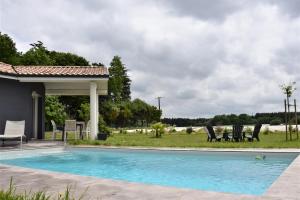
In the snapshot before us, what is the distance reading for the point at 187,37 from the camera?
18484 mm

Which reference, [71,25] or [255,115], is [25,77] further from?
[255,115]

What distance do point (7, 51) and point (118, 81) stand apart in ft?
85.7

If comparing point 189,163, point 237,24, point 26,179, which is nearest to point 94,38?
point 237,24

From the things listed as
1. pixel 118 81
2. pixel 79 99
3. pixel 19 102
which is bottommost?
pixel 19 102

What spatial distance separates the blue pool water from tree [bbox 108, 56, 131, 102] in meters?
44.6

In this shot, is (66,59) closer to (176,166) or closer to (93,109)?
(93,109)

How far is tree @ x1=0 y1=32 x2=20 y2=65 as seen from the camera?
37631mm

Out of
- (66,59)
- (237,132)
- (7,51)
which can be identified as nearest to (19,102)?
(237,132)

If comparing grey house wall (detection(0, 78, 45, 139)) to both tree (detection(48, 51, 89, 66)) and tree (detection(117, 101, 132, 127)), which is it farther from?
tree (detection(117, 101, 132, 127))

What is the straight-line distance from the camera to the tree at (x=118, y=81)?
Answer: 196ft

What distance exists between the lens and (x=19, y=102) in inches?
671

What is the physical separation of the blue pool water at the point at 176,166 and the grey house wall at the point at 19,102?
155 inches

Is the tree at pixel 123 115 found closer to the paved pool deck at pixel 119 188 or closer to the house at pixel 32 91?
the house at pixel 32 91

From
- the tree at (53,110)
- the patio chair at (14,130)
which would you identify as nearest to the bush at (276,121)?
the tree at (53,110)
